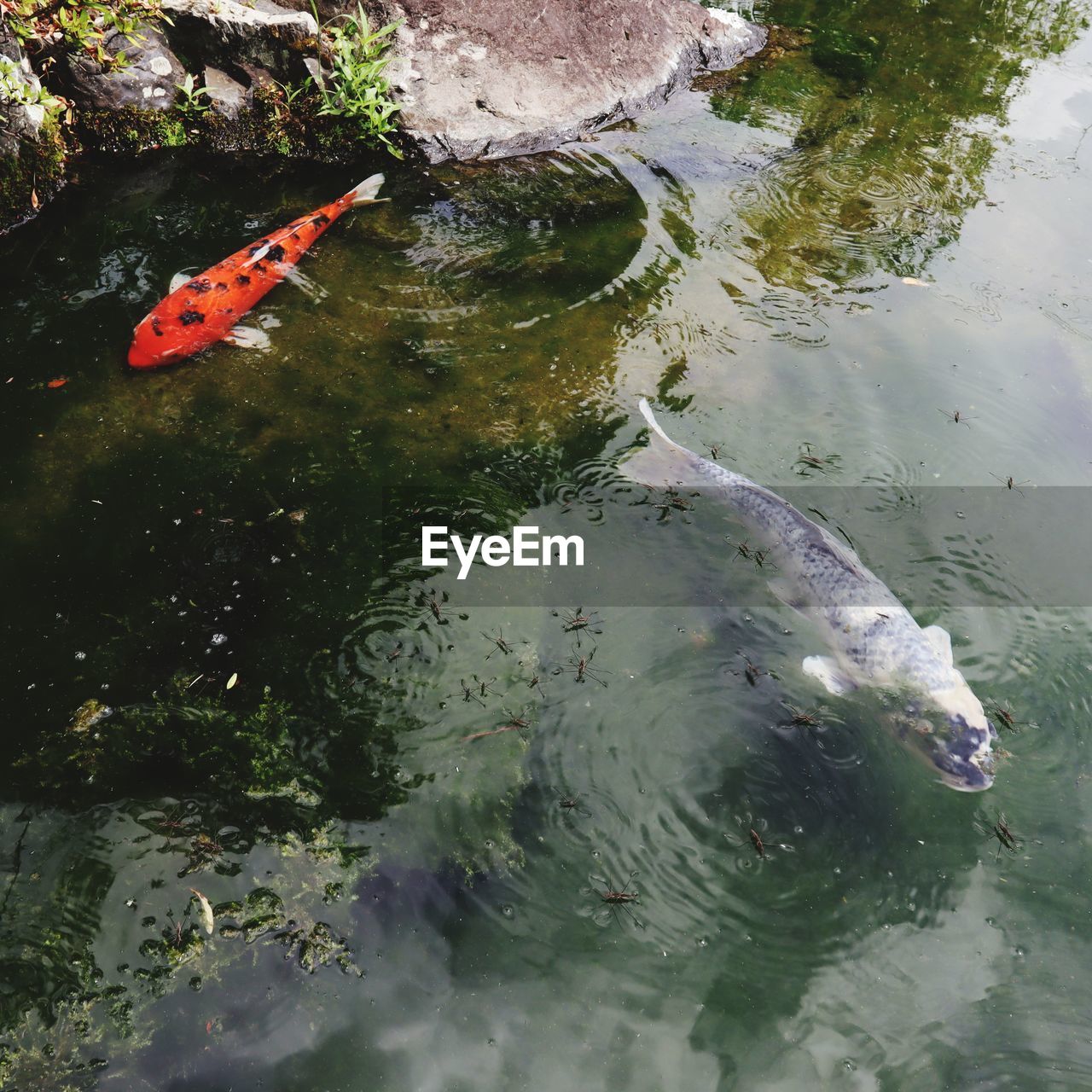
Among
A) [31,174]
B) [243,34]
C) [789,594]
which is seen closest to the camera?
[789,594]

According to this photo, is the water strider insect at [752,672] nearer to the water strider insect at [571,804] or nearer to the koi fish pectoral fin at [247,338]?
the water strider insect at [571,804]

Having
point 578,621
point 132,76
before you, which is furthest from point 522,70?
point 578,621

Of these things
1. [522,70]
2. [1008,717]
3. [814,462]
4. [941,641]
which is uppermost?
[522,70]

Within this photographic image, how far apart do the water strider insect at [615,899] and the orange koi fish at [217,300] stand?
433 cm

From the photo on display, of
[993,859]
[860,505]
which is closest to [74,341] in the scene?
[860,505]

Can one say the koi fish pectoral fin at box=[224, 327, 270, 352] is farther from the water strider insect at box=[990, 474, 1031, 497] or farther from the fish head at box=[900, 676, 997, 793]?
the water strider insect at box=[990, 474, 1031, 497]

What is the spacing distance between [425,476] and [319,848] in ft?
7.61

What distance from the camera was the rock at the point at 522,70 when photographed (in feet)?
25.9

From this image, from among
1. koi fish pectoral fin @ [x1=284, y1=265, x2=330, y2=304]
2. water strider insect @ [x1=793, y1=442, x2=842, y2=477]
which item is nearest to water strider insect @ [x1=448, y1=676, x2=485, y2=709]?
water strider insect @ [x1=793, y1=442, x2=842, y2=477]

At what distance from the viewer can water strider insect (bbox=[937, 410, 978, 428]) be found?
5734mm

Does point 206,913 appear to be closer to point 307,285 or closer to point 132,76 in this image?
point 307,285

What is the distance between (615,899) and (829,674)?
5.49ft

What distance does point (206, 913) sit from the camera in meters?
3.48

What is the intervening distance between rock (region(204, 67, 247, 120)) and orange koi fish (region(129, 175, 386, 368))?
2006 mm
